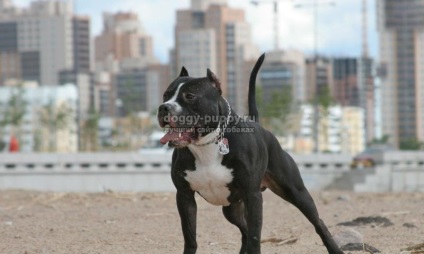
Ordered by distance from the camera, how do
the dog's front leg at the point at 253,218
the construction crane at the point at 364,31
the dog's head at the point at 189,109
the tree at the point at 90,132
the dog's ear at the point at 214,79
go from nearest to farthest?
the dog's head at the point at 189,109
the dog's ear at the point at 214,79
the dog's front leg at the point at 253,218
the tree at the point at 90,132
the construction crane at the point at 364,31

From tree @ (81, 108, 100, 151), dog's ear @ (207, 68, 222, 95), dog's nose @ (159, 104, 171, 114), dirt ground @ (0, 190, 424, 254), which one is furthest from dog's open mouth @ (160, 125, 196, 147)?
tree @ (81, 108, 100, 151)

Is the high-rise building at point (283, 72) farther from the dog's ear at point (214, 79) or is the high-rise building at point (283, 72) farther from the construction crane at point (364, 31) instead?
the dog's ear at point (214, 79)

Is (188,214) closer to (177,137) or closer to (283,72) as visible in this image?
(177,137)

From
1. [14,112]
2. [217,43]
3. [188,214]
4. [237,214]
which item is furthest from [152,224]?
[217,43]

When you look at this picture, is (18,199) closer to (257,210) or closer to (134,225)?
(134,225)

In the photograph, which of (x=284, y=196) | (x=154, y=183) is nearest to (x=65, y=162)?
(x=154, y=183)

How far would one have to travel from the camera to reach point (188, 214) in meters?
8.07

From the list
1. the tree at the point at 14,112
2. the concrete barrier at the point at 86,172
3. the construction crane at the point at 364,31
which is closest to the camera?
the concrete barrier at the point at 86,172

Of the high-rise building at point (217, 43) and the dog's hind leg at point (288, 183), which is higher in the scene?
the high-rise building at point (217, 43)

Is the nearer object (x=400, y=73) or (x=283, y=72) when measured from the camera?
(x=283, y=72)

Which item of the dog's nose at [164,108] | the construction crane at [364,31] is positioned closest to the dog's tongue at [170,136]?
the dog's nose at [164,108]

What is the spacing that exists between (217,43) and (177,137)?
556 ft

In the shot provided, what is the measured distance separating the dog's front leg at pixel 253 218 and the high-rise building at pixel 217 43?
154m

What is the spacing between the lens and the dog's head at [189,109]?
24.8ft
